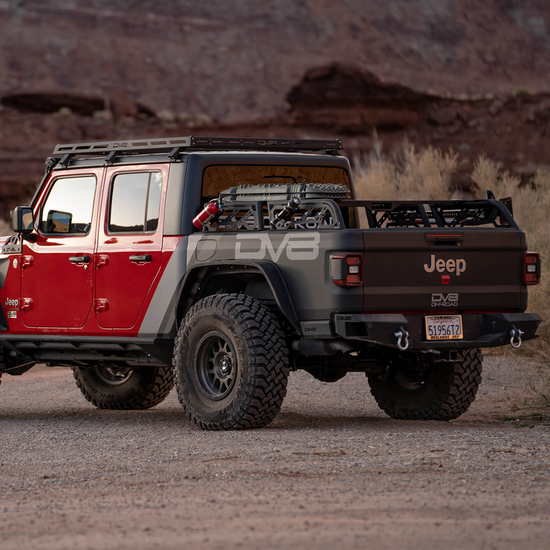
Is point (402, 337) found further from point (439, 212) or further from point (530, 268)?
point (439, 212)

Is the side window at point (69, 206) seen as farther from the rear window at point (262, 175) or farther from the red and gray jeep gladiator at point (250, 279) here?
the rear window at point (262, 175)

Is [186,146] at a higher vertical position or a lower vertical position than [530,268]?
higher

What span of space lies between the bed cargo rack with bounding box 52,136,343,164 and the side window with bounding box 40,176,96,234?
0.27 meters

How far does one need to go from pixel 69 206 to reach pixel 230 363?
7.67 ft

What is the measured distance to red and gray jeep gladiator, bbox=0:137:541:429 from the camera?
844 cm

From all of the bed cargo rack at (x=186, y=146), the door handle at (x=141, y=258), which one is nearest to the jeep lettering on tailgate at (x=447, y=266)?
the bed cargo rack at (x=186, y=146)

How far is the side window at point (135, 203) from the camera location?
955 centimetres

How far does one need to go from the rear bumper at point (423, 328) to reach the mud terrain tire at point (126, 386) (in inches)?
144

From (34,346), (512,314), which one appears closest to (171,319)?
(34,346)

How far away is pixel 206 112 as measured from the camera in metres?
59.3

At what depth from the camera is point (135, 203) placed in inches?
382

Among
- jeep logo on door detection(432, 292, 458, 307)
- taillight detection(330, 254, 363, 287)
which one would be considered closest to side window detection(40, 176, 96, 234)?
taillight detection(330, 254, 363, 287)

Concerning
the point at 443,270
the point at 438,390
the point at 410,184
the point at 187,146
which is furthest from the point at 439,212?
the point at 410,184

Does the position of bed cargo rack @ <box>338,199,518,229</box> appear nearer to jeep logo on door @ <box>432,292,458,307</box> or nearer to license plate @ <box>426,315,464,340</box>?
jeep logo on door @ <box>432,292,458,307</box>
